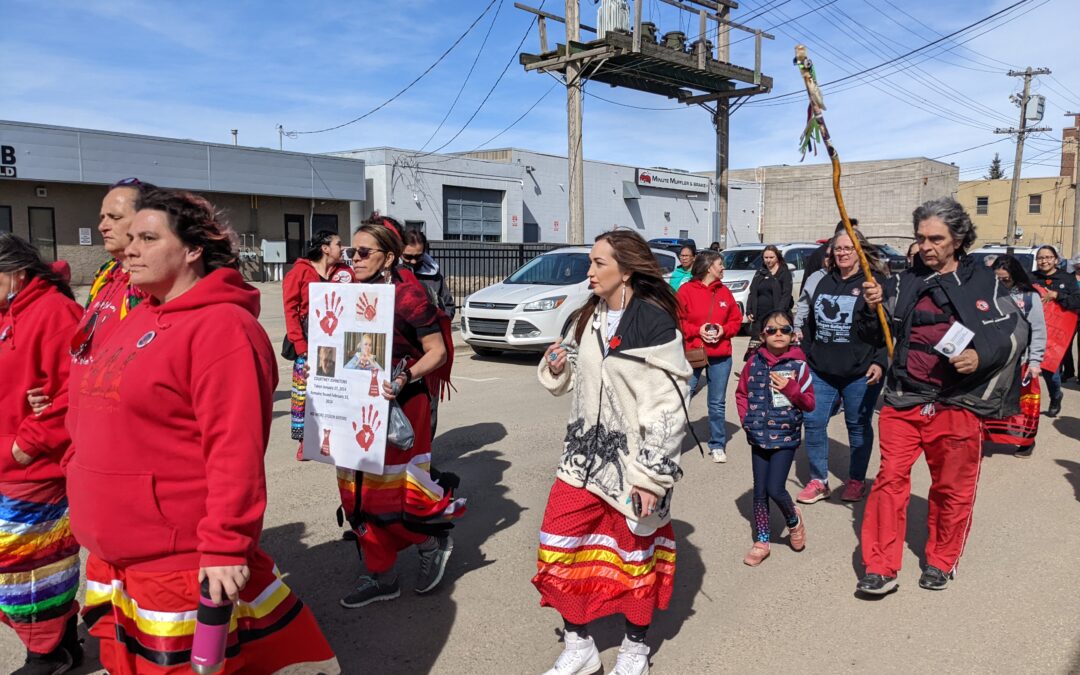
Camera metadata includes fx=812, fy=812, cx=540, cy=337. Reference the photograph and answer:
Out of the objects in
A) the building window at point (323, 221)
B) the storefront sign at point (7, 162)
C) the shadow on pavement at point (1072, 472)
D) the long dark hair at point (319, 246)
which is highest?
the storefront sign at point (7, 162)

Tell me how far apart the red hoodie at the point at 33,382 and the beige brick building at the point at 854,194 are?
162 feet

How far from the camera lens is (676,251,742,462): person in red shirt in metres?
7.04

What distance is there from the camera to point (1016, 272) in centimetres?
765

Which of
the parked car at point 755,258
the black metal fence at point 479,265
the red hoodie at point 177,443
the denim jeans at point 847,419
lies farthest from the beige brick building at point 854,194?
the red hoodie at point 177,443

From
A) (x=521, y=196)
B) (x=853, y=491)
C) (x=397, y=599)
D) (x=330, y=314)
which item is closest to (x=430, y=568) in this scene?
(x=397, y=599)

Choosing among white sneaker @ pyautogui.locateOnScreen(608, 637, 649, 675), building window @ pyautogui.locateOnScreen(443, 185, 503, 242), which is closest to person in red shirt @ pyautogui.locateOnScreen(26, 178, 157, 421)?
white sneaker @ pyautogui.locateOnScreen(608, 637, 649, 675)

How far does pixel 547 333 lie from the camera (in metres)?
12.0

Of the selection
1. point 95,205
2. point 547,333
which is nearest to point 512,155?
point 95,205

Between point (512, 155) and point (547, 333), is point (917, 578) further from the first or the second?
point (512, 155)

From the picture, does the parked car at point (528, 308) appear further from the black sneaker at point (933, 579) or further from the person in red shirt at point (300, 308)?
the black sneaker at point (933, 579)

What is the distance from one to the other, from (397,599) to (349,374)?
1.27 m

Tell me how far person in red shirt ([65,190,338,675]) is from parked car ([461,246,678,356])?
9.36 metres

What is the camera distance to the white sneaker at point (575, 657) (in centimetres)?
342

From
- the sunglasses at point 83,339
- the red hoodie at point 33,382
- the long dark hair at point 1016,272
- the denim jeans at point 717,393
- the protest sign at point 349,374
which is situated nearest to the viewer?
the sunglasses at point 83,339
